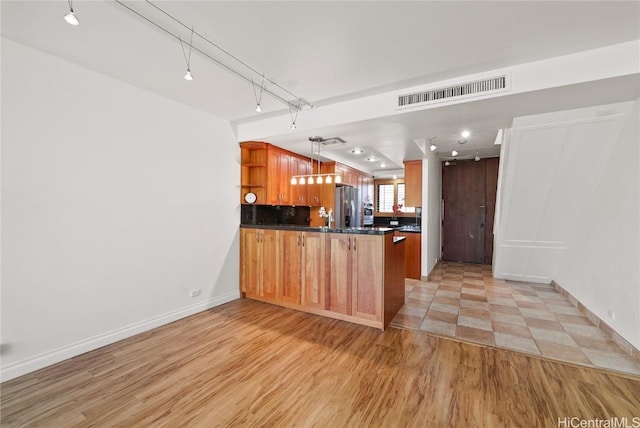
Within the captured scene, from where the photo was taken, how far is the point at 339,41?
219 centimetres

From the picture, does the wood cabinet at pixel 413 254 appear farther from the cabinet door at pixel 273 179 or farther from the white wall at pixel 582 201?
the cabinet door at pixel 273 179

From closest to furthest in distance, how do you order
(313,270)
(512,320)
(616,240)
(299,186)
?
(616,240) < (512,320) < (313,270) < (299,186)

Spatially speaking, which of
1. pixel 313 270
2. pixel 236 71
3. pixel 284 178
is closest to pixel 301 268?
pixel 313 270

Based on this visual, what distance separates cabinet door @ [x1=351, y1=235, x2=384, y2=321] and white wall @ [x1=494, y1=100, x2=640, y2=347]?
2.28 m

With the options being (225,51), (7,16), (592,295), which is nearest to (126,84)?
(7,16)

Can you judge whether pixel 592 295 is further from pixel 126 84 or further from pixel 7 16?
pixel 7 16

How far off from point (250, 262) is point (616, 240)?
456 cm

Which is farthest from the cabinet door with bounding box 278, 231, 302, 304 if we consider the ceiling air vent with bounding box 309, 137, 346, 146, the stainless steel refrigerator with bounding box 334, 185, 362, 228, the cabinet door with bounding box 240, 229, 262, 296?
the stainless steel refrigerator with bounding box 334, 185, 362, 228

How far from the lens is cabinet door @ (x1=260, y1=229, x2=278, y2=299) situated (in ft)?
13.1

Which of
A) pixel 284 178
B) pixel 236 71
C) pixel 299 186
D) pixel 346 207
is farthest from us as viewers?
pixel 346 207

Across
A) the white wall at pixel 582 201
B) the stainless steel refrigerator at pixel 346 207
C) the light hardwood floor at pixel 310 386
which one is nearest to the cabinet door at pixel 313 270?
the light hardwood floor at pixel 310 386

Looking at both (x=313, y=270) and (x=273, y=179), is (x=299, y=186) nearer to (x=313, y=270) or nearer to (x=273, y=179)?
(x=273, y=179)

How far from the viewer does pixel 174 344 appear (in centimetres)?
283

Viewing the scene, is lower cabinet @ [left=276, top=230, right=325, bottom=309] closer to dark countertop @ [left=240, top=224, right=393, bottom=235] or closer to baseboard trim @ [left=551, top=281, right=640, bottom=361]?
dark countertop @ [left=240, top=224, right=393, bottom=235]
